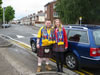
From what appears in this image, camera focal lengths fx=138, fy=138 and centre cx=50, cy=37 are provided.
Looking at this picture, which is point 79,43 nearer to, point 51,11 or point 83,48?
A: point 83,48

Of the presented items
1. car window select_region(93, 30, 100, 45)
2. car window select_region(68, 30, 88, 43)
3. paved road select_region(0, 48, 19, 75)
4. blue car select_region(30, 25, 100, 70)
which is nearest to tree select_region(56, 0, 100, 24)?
car window select_region(68, 30, 88, 43)

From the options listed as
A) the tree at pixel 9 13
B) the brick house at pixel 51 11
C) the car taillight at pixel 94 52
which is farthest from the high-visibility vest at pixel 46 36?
the tree at pixel 9 13

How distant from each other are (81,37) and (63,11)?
2767cm

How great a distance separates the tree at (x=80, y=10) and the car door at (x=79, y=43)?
24.0m

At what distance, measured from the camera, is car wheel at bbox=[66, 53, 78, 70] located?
4.78 meters

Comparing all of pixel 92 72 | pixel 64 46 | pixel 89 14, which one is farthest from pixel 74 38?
pixel 89 14

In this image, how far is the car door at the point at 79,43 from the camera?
4391 mm

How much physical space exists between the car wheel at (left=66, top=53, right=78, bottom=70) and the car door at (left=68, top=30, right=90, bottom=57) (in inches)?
8.4

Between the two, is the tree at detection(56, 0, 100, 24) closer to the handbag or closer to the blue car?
the blue car

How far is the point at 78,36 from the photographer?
15.9 ft

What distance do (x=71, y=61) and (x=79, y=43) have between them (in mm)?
785

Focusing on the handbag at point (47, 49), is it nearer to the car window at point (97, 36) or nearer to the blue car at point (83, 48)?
the blue car at point (83, 48)

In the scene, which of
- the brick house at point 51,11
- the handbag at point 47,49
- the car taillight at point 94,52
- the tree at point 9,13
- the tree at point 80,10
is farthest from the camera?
the tree at point 9,13

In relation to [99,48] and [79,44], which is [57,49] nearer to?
[79,44]
